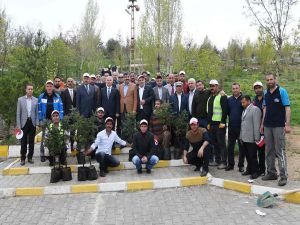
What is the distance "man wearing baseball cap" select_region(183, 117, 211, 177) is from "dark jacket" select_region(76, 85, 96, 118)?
2.69 meters

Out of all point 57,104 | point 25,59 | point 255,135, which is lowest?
point 255,135

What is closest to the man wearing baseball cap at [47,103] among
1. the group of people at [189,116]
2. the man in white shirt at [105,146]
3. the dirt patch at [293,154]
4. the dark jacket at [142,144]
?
the group of people at [189,116]

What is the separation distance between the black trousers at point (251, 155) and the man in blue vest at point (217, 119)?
71 cm

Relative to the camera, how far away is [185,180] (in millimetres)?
7918

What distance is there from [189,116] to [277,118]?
2.72 meters

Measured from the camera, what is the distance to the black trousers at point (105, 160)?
8.45 m

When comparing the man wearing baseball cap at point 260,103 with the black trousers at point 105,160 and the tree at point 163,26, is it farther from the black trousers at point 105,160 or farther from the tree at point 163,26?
the tree at point 163,26

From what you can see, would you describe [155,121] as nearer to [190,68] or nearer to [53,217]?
[53,217]

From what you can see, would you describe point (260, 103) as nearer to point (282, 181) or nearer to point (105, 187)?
point (282, 181)

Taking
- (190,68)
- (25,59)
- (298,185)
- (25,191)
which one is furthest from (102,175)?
(190,68)

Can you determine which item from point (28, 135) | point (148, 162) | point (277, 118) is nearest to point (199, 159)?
point (148, 162)

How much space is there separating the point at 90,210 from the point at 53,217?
0.65 m

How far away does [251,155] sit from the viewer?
7867mm

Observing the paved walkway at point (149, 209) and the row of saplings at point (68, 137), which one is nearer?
the paved walkway at point (149, 209)
